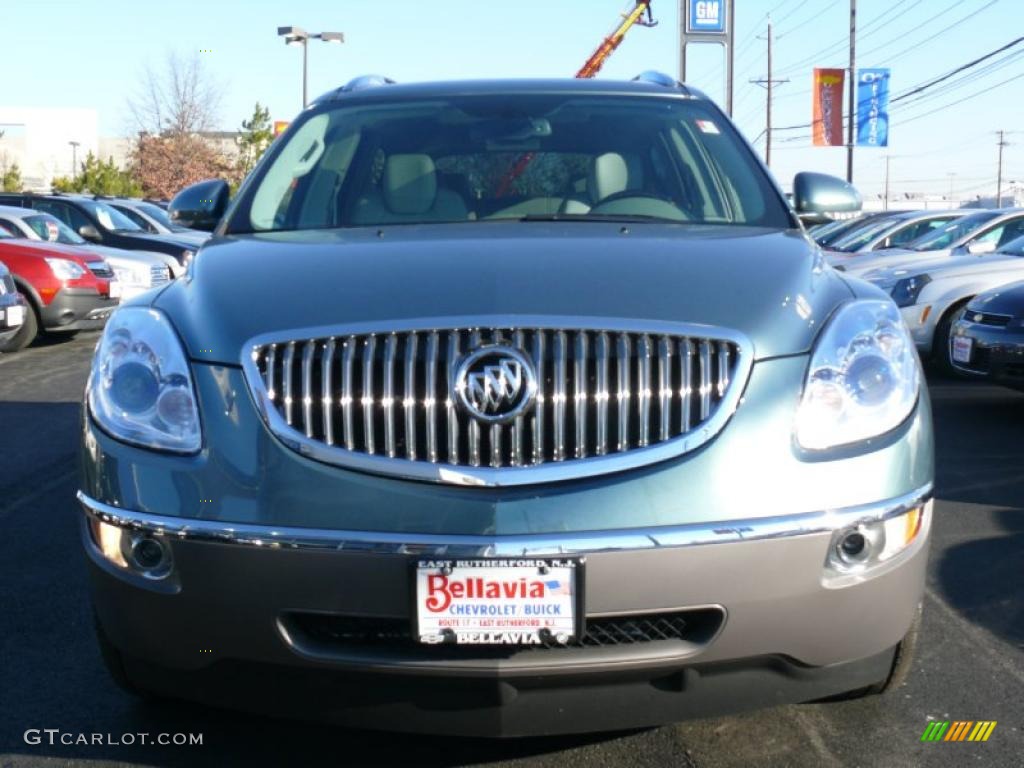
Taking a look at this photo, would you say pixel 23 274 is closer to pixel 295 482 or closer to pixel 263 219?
pixel 263 219

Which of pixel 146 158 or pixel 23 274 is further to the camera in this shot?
pixel 146 158

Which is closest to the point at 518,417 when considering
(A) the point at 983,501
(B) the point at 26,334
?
(A) the point at 983,501

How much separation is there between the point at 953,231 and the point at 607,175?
10.6 metres

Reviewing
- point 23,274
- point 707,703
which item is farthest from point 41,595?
point 23,274

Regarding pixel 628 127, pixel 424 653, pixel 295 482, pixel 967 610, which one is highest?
pixel 628 127

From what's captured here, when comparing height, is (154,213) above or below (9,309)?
above

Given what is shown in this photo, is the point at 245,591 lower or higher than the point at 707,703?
higher

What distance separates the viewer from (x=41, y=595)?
4.43m

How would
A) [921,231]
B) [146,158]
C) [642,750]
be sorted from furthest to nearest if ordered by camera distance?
[146,158] → [921,231] → [642,750]

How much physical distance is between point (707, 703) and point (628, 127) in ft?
7.50

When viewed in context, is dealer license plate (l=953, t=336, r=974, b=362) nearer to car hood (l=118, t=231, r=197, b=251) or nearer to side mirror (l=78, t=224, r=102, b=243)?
car hood (l=118, t=231, r=197, b=251)

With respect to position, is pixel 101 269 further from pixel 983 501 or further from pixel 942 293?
pixel 983 501

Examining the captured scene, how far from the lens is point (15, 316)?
11664mm

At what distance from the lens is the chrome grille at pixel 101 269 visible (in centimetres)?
1366
